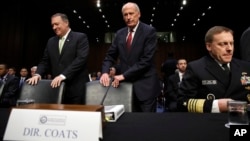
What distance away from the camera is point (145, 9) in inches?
355

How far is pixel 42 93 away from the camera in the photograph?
175 centimetres

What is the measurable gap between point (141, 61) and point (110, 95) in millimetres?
479

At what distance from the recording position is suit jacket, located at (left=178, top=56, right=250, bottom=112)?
4.88ft

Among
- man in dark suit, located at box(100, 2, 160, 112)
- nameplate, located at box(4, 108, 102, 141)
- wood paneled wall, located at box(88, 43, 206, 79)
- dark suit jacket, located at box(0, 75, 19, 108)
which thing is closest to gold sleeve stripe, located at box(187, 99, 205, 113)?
man in dark suit, located at box(100, 2, 160, 112)

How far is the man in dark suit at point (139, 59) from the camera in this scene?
2008mm

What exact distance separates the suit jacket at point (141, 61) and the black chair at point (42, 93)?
47 cm

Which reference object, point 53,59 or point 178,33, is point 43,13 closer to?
point 178,33

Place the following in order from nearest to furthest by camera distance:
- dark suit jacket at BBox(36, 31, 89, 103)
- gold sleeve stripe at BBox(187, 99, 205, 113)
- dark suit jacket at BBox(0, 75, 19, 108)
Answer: gold sleeve stripe at BBox(187, 99, 205, 113)
dark suit jacket at BBox(36, 31, 89, 103)
dark suit jacket at BBox(0, 75, 19, 108)

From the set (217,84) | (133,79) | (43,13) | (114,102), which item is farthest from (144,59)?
(43,13)

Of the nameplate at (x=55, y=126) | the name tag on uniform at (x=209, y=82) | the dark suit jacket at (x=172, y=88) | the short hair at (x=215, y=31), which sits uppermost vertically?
the short hair at (x=215, y=31)

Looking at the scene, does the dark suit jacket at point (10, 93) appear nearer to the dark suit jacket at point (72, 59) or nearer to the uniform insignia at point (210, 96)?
the dark suit jacket at point (72, 59)

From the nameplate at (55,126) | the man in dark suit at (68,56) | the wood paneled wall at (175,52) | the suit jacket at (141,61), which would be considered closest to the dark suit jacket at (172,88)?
the suit jacket at (141,61)

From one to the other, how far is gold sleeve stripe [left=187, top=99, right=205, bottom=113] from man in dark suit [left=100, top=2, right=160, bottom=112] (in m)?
0.58

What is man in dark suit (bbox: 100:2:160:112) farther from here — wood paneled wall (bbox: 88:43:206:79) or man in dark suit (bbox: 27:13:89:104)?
wood paneled wall (bbox: 88:43:206:79)
